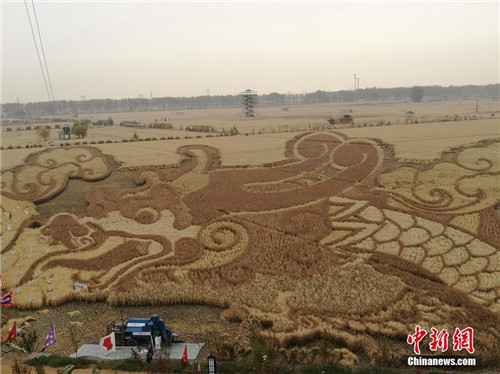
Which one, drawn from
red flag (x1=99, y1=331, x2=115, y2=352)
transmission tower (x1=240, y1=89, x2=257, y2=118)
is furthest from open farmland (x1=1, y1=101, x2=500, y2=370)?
transmission tower (x1=240, y1=89, x2=257, y2=118)

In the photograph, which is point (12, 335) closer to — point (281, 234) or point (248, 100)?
point (281, 234)

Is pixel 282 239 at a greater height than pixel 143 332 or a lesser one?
greater

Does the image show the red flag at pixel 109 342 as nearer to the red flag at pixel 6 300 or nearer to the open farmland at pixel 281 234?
the open farmland at pixel 281 234

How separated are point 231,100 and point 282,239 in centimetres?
11348

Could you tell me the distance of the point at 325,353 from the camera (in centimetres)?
859

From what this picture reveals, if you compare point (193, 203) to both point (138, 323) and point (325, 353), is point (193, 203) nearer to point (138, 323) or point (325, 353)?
point (138, 323)

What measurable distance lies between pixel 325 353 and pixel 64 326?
6491mm

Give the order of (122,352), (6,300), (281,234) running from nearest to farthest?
(122,352), (6,300), (281,234)

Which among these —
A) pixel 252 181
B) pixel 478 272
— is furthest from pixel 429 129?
pixel 478 272

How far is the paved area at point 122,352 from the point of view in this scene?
919cm

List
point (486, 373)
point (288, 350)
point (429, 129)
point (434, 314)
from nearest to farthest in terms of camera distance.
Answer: point (486, 373), point (288, 350), point (434, 314), point (429, 129)

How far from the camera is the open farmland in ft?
34.7

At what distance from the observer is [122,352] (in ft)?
30.9

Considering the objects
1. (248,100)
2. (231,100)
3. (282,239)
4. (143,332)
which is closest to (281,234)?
(282,239)
